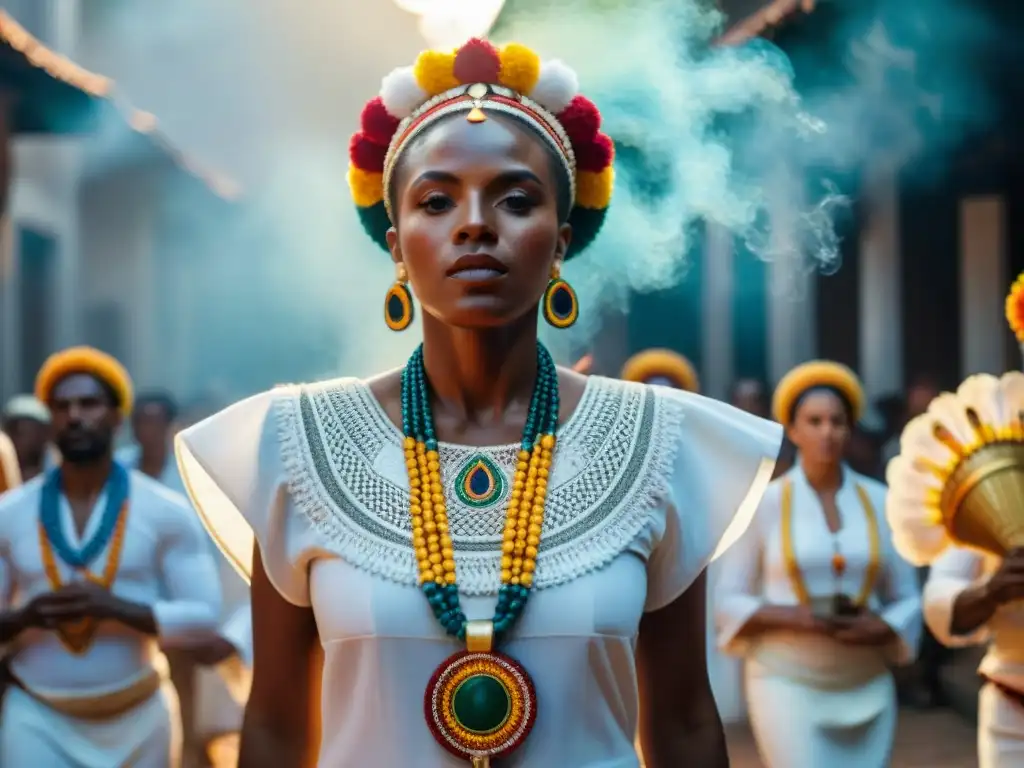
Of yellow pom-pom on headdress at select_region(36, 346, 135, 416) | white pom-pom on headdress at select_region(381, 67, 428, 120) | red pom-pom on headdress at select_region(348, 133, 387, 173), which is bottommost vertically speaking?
red pom-pom on headdress at select_region(348, 133, 387, 173)

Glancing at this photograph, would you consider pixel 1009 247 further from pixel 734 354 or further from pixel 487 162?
pixel 487 162

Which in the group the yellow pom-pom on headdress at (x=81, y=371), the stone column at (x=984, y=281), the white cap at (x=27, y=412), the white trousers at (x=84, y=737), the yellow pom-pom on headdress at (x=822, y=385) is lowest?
the white trousers at (x=84, y=737)

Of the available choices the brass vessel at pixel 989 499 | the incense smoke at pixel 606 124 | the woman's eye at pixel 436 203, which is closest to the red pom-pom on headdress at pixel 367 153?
the woman's eye at pixel 436 203

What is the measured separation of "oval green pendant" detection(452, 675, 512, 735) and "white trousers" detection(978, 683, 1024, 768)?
322 centimetres

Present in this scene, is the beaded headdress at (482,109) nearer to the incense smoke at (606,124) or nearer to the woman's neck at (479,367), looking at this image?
the woman's neck at (479,367)

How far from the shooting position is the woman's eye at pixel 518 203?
292cm

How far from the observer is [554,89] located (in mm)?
3113

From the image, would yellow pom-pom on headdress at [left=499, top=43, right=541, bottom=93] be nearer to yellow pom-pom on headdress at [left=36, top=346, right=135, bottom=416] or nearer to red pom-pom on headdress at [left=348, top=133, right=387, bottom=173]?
red pom-pom on headdress at [left=348, top=133, right=387, bottom=173]

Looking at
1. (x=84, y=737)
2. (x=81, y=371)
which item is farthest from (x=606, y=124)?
(x=81, y=371)

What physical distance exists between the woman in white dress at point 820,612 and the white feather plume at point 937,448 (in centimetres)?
117

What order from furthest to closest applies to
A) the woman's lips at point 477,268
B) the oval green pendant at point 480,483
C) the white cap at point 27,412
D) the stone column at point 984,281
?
1. the stone column at point 984,281
2. the white cap at point 27,412
3. the oval green pendant at point 480,483
4. the woman's lips at point 477,268

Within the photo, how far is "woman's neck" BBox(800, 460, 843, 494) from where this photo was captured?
7352mm

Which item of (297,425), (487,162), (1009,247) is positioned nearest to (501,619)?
(297,425)

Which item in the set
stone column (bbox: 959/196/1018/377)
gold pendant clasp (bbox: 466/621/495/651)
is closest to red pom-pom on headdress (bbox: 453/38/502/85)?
gold pendant clasp (bbox: 466/621/495/651)
